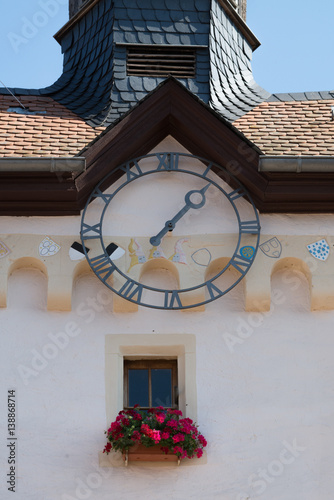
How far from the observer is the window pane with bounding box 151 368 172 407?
469 inches

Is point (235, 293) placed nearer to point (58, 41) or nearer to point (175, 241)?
point (175, 241)

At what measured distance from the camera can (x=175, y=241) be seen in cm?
1221

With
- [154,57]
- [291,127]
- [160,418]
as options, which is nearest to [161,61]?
[154,57]

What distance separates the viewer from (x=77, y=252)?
39.7 ft

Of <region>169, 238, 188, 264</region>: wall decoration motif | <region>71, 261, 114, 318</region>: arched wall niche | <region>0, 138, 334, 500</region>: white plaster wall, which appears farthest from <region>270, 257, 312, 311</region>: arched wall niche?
<region>71, 261, 114, 318</region>: arched wall niche

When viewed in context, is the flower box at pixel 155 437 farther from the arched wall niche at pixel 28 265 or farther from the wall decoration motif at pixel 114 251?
the arched wall niche at pixel 28 265

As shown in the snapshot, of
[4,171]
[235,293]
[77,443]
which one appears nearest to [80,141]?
[4,171]

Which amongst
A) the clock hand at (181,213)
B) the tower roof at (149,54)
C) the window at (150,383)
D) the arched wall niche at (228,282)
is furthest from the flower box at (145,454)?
the tower roof at (149,54)

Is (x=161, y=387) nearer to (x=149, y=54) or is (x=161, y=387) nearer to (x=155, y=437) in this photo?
(x=155, y=437)

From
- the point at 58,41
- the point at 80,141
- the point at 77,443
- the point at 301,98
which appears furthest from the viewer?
the point at 58,41

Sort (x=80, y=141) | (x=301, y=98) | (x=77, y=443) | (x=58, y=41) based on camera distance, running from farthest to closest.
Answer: (x=58, y=41), (x=301, y=98), (x=80, y=141), (x=77, y=443)

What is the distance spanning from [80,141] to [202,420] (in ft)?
9.34

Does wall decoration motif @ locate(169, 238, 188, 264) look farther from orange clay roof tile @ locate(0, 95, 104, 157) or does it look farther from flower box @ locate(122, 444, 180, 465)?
flower box @ locate(122, 444, 180, 465)

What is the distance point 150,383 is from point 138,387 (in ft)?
0.35
